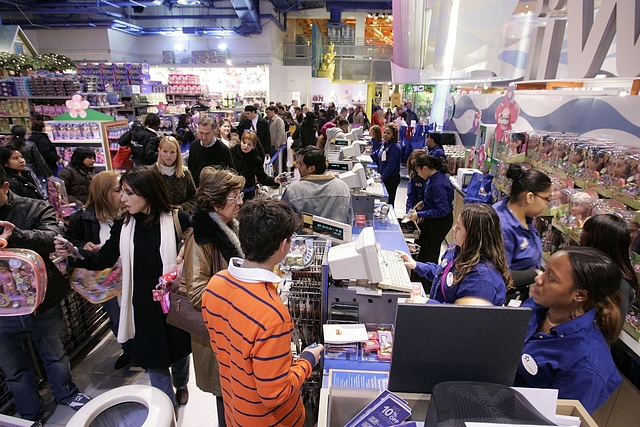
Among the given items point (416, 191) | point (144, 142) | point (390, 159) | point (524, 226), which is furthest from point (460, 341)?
point (144, 142)

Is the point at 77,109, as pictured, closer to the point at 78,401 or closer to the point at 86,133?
the point at 86,133

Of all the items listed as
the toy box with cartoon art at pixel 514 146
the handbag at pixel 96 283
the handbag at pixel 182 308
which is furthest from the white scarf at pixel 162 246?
the toy box with cartoon art at pixel 514 146

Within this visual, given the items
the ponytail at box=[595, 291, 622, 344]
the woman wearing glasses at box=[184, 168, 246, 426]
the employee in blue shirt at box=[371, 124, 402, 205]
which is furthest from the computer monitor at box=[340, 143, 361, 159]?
the ponytail at box=[595, 291, 622, 344]

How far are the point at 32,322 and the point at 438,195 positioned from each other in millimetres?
3544

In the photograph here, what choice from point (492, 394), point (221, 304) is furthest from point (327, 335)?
point (492, 394)

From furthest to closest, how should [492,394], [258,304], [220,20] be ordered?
[220,20], [258,304], [492,394]

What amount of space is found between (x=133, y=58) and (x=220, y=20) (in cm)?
474

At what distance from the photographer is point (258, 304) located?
4.15 ft

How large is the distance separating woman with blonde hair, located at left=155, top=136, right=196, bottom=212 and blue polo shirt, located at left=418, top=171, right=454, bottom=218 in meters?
2.40

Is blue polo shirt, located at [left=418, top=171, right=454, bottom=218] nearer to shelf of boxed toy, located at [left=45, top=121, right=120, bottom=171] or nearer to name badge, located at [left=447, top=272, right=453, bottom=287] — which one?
name badge, located at [left=447, top=272, right=453, bottom=287]

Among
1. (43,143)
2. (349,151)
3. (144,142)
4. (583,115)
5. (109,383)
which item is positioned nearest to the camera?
(109,383)

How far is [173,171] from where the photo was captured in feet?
11.5

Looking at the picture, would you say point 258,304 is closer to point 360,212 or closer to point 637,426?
point 637,426

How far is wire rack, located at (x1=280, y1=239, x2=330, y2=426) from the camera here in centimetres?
209
